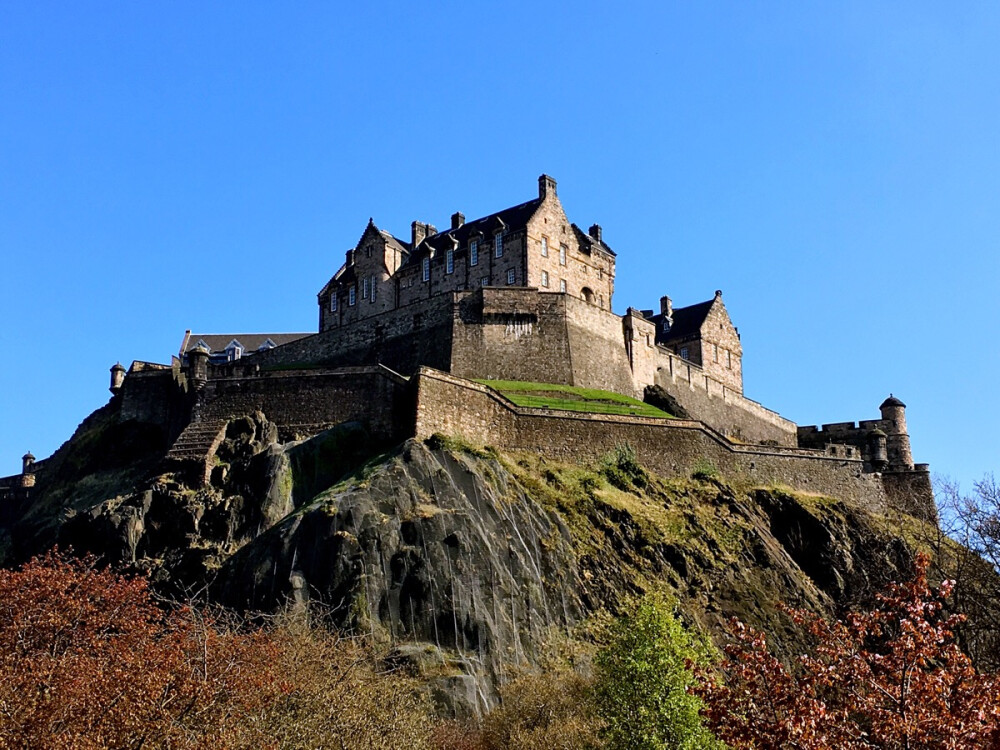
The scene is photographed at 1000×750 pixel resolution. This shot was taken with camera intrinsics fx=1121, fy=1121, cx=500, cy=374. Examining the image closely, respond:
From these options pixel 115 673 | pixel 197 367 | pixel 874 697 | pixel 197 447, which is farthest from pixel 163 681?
pixel 197 367

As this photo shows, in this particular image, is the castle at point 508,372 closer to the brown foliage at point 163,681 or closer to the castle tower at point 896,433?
the castle tower at point 896,433

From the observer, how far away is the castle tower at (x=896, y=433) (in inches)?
2712

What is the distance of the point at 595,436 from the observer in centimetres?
5025

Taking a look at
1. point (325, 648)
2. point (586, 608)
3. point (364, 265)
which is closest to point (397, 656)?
point (325, 648)

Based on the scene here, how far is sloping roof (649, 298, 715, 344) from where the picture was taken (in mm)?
73312

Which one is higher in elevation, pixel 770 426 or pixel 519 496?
pixel 770 426

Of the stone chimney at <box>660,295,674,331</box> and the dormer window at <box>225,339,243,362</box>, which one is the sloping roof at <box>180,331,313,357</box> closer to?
the dormer window at <box>225,339,243,362</box>

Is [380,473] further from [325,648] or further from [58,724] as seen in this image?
[58,724]

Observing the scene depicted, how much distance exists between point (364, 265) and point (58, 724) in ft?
169

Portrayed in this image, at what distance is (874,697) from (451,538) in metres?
24.1

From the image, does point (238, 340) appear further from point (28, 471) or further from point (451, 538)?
point (451, 538)

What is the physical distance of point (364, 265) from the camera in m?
70.2

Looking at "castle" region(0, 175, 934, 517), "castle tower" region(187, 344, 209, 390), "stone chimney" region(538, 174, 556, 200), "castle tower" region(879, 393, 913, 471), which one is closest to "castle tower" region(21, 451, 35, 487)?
"castle" region(0, 175, 934, 517)

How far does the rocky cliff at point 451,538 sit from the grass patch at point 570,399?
11.2 feet
